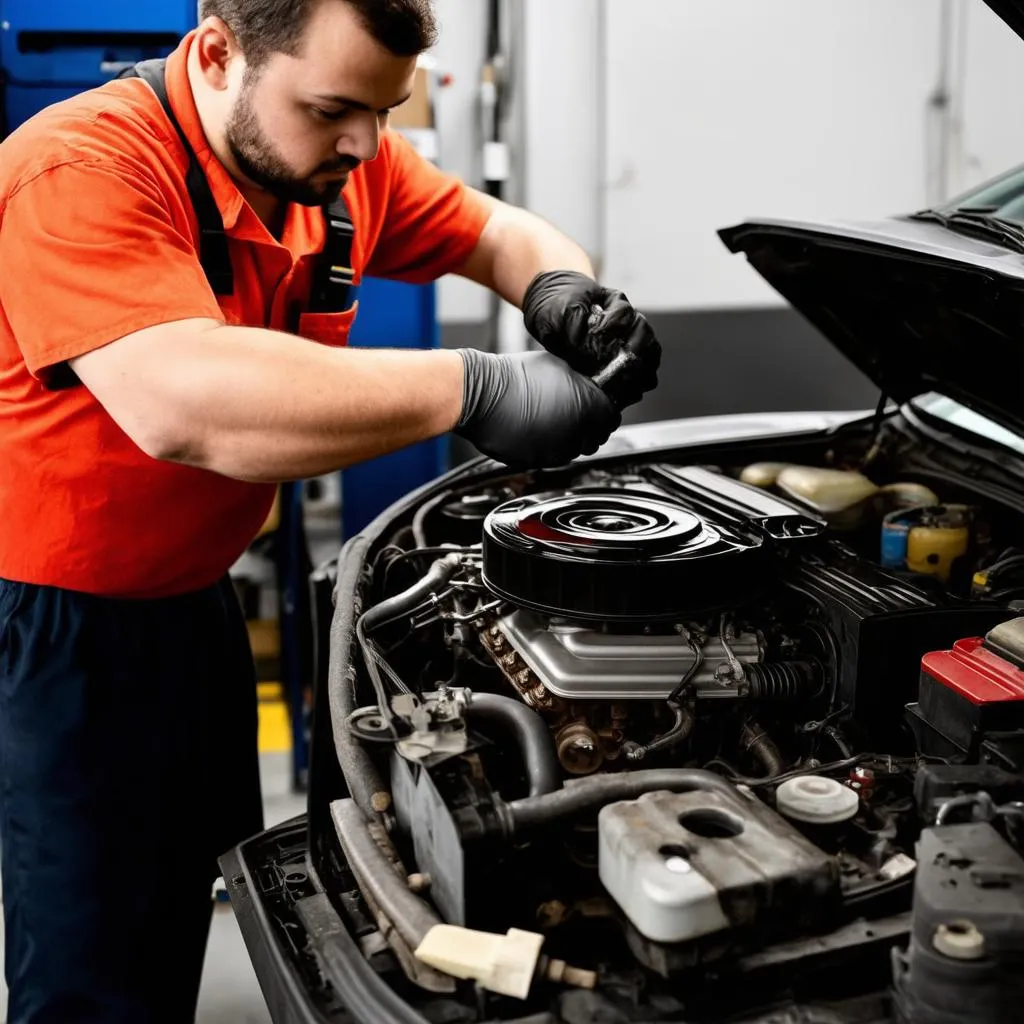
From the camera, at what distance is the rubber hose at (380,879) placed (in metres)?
0.93

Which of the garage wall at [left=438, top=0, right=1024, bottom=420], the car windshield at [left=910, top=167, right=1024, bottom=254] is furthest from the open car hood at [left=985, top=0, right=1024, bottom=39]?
the garage wall at [left=438, top=0, right=1024, bottom=420]

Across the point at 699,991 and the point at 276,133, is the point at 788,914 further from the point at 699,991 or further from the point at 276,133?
the point at 276,133

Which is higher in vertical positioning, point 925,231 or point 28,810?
point 925,231

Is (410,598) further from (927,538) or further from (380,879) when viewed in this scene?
(927,538)

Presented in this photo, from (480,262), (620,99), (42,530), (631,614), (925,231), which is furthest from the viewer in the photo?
(620,99)

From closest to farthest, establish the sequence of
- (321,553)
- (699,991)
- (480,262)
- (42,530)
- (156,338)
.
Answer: (699,991) < (156,338) < (42,530) < (480,262) < (321,553)

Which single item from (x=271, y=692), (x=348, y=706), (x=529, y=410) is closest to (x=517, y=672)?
(x=348, y=706)

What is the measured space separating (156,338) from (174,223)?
0.88ft

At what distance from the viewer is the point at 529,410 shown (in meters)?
1.25

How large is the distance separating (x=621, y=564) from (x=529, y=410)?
8.1 inches

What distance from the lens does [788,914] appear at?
0.88m

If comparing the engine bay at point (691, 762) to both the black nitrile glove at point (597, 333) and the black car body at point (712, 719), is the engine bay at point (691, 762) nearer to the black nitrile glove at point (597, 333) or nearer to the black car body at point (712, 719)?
the black car body at point (712, 719)

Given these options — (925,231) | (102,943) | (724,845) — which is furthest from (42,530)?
(925,231)

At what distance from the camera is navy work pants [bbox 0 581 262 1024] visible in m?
1.42
